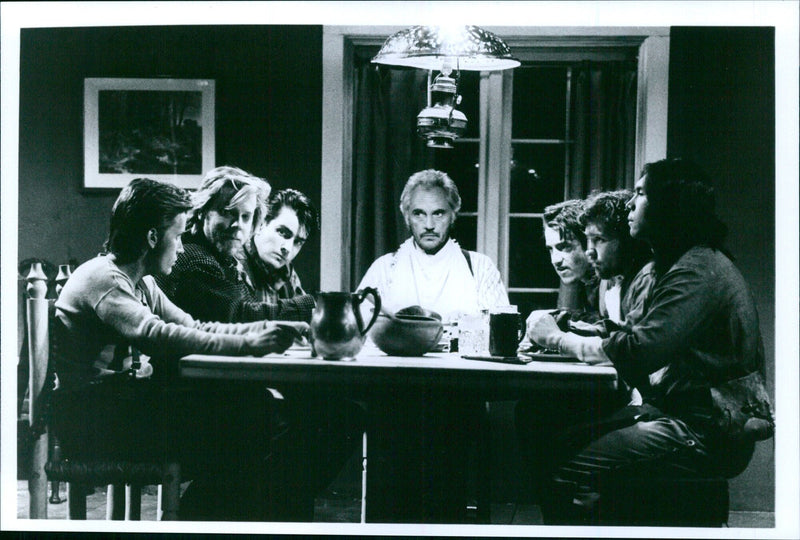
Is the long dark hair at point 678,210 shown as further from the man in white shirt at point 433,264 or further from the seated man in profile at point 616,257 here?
the man in white shirt at point 433,264

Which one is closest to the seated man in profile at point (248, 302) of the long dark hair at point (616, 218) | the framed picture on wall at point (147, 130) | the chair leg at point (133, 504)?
the framed picture on wall at point (147, 130)

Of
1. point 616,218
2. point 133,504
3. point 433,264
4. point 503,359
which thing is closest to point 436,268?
point 433,264

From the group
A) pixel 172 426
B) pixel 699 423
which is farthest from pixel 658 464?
pixel 172 426

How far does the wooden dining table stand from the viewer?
2.23 meters

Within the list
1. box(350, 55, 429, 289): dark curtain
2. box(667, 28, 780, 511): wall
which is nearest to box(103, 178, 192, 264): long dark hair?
box(350, 55, 429, 289): dark curtain

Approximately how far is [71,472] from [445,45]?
2.01m

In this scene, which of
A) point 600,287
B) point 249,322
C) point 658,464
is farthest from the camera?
point 600,287

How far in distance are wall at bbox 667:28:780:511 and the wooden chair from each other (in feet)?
6.92

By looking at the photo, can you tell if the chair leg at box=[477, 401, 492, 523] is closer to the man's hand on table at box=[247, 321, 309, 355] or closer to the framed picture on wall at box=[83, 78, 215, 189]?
the man's hand on table at box=[247, 321, 309, 355]

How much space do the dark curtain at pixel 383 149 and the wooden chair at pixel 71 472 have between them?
45.2 inches

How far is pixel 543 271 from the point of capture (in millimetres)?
3109

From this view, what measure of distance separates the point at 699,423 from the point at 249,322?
5.23ft

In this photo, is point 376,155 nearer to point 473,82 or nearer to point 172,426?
point 473,82

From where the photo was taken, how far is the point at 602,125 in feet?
10.0
